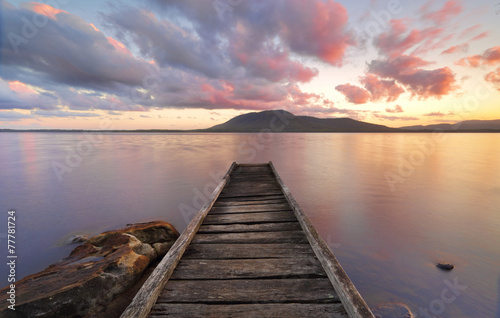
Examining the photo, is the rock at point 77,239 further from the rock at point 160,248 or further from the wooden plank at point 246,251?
the wooden plank at point 246,251

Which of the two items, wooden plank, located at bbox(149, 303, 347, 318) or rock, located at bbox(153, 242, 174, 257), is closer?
wooden plank, located at bbox(149, 303, 347, 318)

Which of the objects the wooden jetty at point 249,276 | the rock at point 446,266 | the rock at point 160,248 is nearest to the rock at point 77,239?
the rock at point 160,248

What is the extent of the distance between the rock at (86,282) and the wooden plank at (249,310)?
181 cm

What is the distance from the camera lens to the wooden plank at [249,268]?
3.09m

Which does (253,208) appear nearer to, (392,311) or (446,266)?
(392,311)

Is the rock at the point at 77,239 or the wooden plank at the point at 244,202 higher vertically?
the wooden plank at the point at 244,202

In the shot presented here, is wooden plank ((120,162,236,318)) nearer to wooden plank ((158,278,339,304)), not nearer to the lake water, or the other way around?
wooden plank ((158,278,339,304))

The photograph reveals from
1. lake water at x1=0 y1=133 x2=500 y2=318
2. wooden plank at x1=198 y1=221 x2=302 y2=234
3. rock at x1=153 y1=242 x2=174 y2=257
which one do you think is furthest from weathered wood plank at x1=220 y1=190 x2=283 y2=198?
lake water at x1=0 y1=133 x2=500 y2=318

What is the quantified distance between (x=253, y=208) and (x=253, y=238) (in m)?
1.82

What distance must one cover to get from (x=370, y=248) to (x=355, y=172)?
1431 cm

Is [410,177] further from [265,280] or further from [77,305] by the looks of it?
[77,305]

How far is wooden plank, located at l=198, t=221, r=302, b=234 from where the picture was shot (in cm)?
461

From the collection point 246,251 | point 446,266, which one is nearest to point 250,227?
point 246,251
